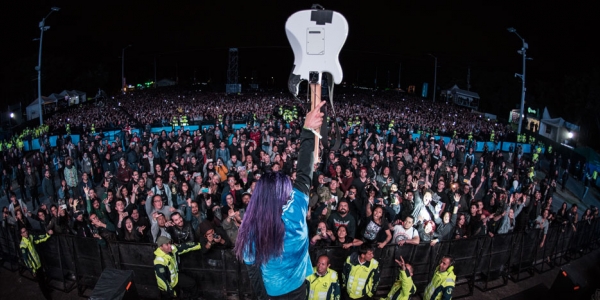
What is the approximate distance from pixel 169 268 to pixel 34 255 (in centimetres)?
268

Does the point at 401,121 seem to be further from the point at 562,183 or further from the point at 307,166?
the point at 307,166

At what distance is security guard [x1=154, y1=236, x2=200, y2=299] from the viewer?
4.80m

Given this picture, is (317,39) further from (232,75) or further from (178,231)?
(232,75)

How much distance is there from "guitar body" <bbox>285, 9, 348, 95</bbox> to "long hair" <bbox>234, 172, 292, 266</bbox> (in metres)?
0.62

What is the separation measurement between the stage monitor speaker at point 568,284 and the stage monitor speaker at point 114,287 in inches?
226

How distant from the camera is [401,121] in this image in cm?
2262

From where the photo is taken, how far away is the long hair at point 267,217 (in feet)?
6.16

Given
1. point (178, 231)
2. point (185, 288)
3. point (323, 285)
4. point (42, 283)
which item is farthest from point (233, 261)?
point (42, 283)

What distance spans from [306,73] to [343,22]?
0.36m

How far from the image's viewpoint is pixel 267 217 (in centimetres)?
188

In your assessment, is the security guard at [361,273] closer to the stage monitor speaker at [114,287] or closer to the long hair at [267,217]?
the stage monitor speaker at [114,287]

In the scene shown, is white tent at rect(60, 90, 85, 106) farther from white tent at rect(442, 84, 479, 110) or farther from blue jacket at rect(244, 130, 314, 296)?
white tent at rect(442, 84, 479, 110)

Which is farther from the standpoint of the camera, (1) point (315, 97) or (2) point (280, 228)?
(1) point (315, 97)

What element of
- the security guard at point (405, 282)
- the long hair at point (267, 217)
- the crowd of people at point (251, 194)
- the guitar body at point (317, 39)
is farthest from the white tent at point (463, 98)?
the long hair at point (267, 217)
